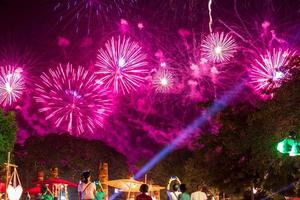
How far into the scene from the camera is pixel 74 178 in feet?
124

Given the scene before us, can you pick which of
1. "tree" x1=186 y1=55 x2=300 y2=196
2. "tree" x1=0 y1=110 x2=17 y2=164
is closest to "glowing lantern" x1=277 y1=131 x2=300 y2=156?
"tree" x1=186 y1=55 x2=300 y2=196

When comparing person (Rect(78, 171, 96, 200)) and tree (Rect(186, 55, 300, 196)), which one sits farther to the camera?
tree (Rect(186, 55, 300, 196))

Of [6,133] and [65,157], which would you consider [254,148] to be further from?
[65,157]

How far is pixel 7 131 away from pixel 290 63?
44.8 feet

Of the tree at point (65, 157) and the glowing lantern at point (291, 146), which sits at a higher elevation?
the tree at point (65, 157)

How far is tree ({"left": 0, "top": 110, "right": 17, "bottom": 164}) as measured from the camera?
21344 mm

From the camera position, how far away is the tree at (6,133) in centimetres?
2134

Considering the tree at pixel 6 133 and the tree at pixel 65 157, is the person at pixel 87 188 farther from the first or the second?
the tree at pixel 65 157

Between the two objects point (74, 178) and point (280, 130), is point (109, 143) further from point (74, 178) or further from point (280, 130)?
point (280, 130)

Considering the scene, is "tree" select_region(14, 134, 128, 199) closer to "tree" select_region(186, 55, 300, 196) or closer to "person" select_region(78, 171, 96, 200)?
"tree" select_region(186, 55, 300, 196)

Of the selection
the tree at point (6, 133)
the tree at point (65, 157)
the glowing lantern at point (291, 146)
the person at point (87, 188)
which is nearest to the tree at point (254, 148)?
the glowing lantern at point (291, 146)

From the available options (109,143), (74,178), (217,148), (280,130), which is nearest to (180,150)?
(109,143)

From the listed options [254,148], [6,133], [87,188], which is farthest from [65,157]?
[87,188]

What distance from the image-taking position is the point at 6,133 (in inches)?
867
